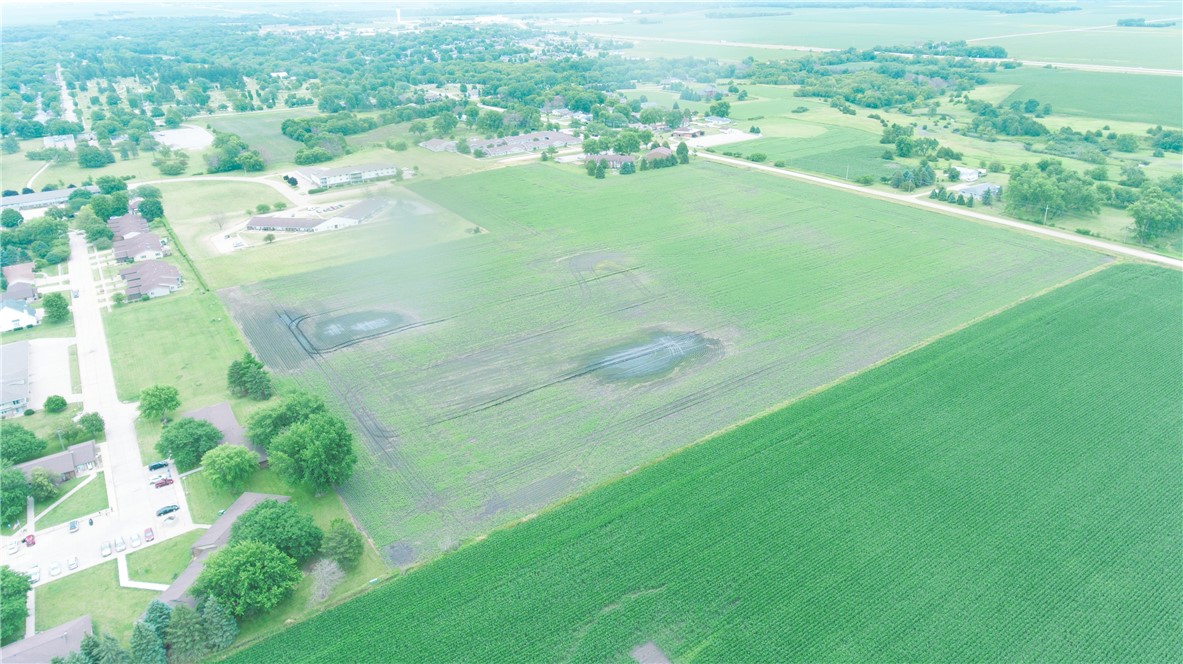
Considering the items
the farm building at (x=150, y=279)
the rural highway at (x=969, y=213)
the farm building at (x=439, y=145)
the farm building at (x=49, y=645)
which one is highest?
the farm building at (x=439, y=145)

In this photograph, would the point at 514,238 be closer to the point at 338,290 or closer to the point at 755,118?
the point at 338,290

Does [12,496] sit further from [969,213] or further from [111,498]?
[969,213]

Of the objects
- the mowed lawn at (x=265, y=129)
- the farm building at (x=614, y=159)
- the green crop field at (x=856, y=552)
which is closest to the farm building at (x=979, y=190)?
the green crop field at (x=856, y=552)

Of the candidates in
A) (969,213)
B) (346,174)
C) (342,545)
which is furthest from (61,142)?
(969,213)

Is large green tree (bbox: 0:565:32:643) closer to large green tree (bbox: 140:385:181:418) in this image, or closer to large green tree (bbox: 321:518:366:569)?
large green tree (bbox: 321:518:366:569)

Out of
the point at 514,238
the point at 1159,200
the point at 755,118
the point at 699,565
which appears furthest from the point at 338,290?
the point at 755,118

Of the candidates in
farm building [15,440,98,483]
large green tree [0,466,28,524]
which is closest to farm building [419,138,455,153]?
farm building [15,440,98,483]

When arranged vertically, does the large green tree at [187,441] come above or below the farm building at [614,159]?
below

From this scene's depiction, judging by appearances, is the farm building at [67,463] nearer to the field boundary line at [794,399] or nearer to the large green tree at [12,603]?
the large green tree at [12,603]
